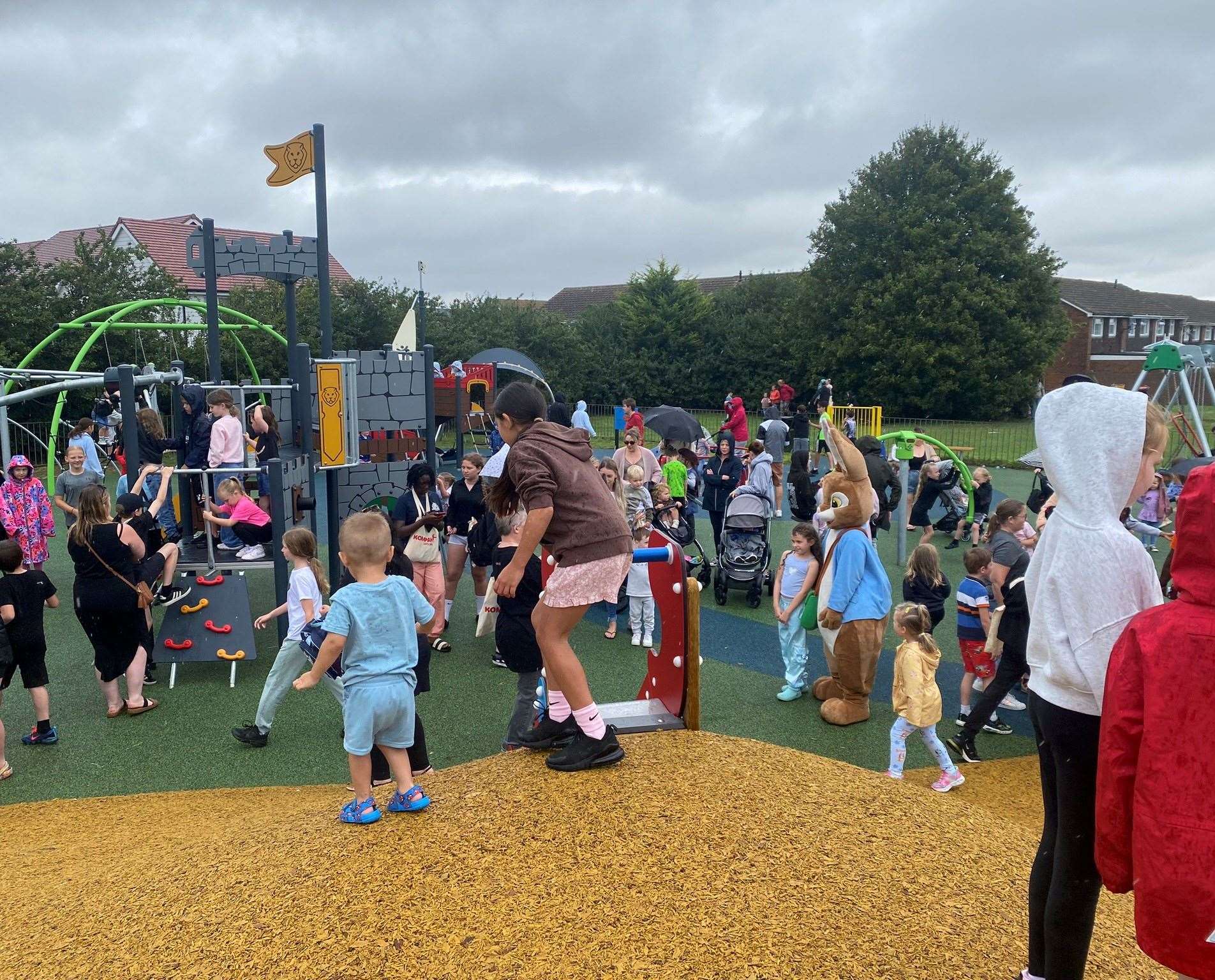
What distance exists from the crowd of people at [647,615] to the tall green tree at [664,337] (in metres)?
32.1

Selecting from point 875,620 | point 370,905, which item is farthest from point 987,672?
point 370,905

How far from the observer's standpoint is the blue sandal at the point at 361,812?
3.99 meters

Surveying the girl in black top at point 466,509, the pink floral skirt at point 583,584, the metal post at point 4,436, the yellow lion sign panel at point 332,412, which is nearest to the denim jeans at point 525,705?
the pink floral skirt at point 583,584

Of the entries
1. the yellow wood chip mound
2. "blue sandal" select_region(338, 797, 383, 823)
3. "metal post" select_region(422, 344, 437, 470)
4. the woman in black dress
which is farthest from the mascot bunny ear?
"metal post" select_region(422, 344, 437, 470)

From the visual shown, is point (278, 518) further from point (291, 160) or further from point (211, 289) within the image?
point (291, 160)

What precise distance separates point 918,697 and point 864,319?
35.0 m

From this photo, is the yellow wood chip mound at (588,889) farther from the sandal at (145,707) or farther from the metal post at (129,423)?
the metal post at (129,423)

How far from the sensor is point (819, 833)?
12.5ft

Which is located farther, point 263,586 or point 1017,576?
point 263,586

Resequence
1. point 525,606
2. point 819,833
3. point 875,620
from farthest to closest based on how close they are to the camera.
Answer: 1. point 875,620
2. point 525,606
3. point 819,833

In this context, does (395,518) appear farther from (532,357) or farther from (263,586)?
(532,357)

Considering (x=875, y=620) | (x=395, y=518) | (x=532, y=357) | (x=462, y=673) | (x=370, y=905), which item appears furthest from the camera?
(x=532, y=357)

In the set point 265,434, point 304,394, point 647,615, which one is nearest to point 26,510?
point 265,434

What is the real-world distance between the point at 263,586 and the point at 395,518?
3.91 meters
